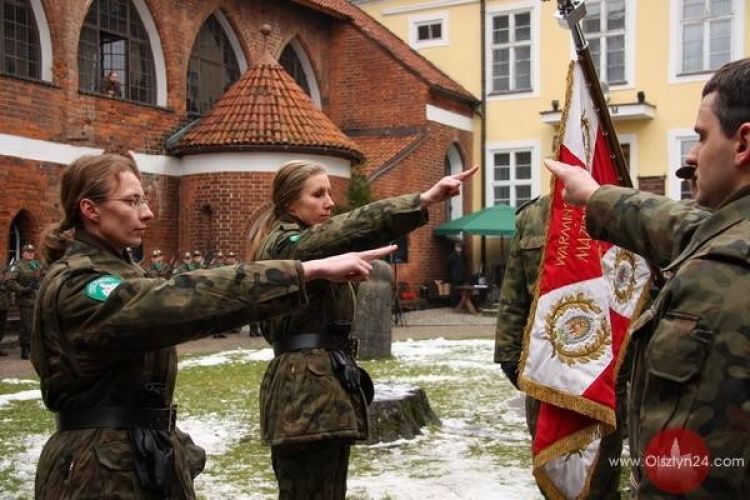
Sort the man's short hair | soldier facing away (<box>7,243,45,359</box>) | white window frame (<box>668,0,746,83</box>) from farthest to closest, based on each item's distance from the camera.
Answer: white window frame (<box>668,0,746,83</box>)
soldier facing away (<box>7,243,45,359</box>)
the man's short hair

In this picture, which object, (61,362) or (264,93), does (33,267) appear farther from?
(61,362)

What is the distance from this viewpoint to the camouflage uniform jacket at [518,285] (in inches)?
170

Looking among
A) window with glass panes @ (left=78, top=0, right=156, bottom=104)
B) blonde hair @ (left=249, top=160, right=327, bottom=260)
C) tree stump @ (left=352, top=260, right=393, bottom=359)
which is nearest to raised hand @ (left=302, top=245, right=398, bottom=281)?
blonde hair @ (left=249, top=160, right=327, bottom=260)

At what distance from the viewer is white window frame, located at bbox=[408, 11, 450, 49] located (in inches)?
956

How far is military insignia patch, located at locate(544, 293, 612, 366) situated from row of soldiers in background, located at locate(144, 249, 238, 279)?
482 inches

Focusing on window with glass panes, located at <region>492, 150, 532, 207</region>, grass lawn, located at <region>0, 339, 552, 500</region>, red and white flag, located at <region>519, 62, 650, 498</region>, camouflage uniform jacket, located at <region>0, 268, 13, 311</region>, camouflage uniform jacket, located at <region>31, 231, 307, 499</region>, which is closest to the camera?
camouflage uniform jacket, located at <region>31, 231, 307, 499</region>

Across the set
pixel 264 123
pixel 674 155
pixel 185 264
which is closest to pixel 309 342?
pixel 185 264

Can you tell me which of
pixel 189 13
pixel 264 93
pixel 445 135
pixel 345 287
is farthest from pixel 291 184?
pixel 445 135

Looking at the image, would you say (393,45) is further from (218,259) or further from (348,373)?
(348,373)

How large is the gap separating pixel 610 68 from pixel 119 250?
21227mm

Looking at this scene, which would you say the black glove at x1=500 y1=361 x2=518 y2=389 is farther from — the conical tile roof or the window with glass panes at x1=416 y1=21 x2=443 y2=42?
the window with glass panes at x1=416 y1=21 x2=443 y2=42

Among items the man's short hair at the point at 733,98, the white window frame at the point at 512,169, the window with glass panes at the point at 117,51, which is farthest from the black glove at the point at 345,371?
the white window frame at the point at 512,169

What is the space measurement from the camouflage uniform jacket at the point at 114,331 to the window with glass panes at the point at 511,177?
21.3 m

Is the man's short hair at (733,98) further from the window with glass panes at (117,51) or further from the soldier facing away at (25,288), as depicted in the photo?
the window with glass panes at (117,51)
